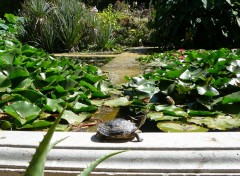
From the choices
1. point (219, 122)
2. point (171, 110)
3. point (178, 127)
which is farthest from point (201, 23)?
point (178, 127)

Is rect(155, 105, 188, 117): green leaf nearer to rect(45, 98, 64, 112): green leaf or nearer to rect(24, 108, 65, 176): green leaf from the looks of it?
rect(45, 98, 64, 112): green leaf

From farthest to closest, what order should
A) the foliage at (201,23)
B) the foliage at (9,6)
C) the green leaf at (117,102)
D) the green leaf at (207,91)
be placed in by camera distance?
1. the foliage at (9,6)
2. the foliage at (201,23)
3. the green leaf at (117,102)
4. the green leaf at (207,91)

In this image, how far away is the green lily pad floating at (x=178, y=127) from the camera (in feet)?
6.31

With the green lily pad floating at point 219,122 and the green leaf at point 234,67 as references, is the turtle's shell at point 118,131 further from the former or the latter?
the green leaf at point 234,67

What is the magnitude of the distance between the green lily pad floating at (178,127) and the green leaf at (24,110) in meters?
0.61

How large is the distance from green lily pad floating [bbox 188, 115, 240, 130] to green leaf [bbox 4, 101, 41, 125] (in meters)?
0.79

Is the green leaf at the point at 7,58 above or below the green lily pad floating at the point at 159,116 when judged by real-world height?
above

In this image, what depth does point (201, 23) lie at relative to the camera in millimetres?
6488

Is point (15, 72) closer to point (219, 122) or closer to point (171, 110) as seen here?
point (171, 110)

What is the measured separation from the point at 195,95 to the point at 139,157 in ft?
3.85

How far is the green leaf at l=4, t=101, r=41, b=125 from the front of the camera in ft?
6.29

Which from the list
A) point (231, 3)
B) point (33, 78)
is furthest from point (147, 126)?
point (231, 3)

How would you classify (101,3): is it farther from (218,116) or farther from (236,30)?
(218,116)

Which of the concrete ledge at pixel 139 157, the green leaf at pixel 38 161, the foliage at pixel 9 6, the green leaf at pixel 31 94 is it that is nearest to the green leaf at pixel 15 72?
the green leaf at pixel 31 94
